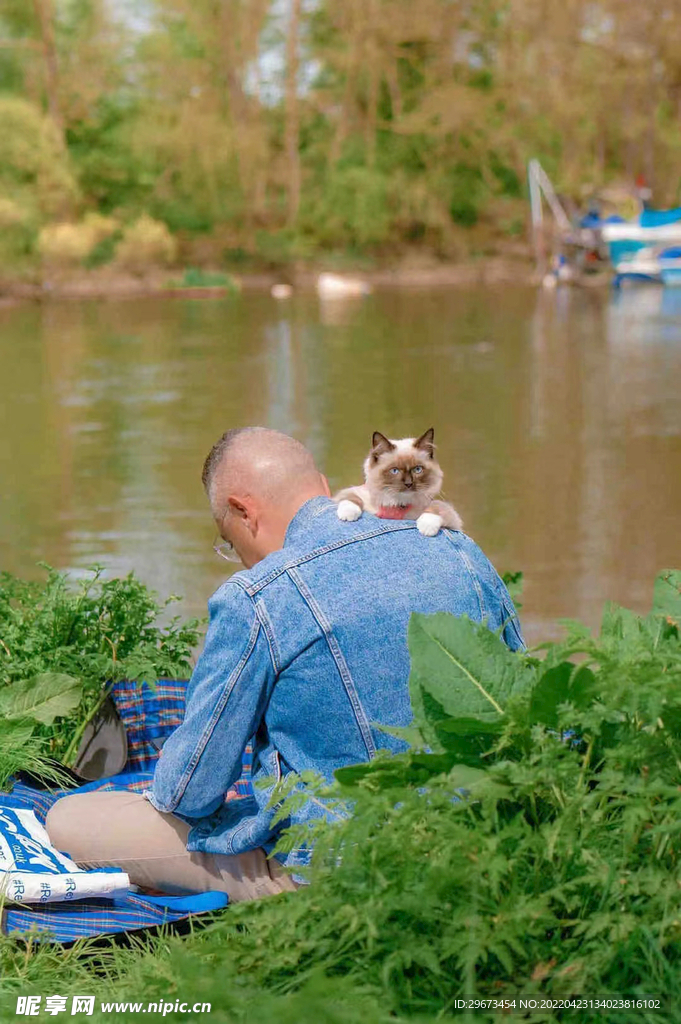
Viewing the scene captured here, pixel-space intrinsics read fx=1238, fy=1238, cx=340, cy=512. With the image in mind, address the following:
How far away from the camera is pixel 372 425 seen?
33.6 feet

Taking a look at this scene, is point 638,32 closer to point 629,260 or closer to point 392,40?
point 392,40

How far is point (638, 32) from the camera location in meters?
35.4

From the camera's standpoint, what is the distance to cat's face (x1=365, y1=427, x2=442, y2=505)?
2953mm

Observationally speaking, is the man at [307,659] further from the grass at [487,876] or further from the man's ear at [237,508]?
the grass at [487,876]

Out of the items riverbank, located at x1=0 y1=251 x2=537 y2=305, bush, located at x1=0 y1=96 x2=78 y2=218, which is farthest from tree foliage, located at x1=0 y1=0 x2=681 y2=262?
riverbank, located at x1=0 y1=251 x2=537 y2=305

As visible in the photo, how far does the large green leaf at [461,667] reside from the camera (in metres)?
2.15

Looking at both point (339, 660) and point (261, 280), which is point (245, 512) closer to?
→ point (339, 660)

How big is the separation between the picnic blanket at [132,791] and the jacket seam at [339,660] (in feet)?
1.54

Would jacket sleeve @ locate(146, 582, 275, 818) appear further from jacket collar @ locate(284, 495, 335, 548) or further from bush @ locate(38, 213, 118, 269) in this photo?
bush @ locate(38, 213, 118, 269)

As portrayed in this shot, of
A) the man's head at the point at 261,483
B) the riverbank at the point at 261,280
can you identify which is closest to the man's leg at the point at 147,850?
the man's head at the point at 261,483

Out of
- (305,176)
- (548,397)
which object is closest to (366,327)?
(548,397)

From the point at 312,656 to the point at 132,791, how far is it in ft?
2.76

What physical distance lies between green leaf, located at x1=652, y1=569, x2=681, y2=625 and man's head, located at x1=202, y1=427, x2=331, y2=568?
2.56 feet

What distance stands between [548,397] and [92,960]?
9.87 meters
